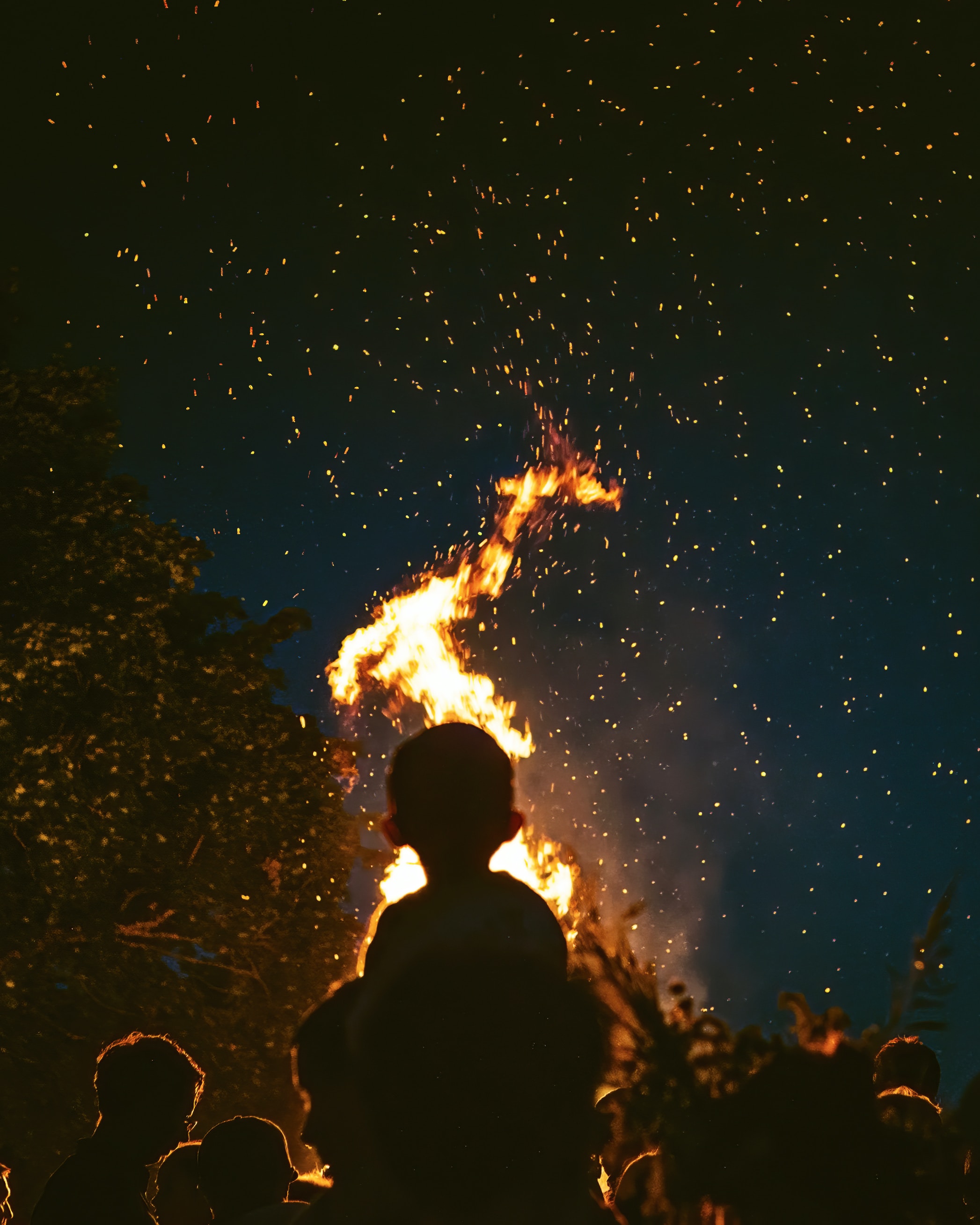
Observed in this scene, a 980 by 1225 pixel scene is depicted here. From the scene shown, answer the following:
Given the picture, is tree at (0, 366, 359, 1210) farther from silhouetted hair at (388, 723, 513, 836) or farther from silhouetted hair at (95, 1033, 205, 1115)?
silhouetted hair at (388, 723, 513, 836)

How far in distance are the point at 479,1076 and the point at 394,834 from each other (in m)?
0.54

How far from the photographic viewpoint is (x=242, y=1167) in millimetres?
3701

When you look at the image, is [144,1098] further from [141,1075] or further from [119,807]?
[119,807]

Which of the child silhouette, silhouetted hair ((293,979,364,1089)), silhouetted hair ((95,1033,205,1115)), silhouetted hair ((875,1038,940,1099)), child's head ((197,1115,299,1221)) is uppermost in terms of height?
silhouetted hair ((95,1033,205,1115))

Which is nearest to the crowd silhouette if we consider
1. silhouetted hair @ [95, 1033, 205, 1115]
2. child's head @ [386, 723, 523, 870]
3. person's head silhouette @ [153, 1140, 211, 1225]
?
child's head @ [386, 723, 523, 870]

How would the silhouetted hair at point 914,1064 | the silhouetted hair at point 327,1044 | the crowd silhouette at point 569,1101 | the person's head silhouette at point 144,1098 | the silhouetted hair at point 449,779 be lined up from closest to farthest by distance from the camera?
the crowd silhouette at point 569,1101, the silhouetted hair at point 327,1044, the silhouetted hair at point 449,779, the silhouetted hair at point 914,1064, the person's head silhouette at point 144,1098

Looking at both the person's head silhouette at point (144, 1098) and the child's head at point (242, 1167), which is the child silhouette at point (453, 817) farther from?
the person's head silhouette at point (144, 1098)

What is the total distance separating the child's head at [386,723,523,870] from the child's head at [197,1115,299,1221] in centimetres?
245

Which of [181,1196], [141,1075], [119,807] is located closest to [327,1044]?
[141,1075]

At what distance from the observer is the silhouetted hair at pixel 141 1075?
149 inches

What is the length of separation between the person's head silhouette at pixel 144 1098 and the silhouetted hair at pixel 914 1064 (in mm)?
2752

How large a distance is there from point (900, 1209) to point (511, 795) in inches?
39.3

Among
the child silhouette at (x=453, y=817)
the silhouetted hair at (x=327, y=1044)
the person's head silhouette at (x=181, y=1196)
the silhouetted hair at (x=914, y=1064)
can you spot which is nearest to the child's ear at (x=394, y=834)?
the child silhouette at (x=453, y=817)

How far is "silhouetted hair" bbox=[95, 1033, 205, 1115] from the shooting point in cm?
379
